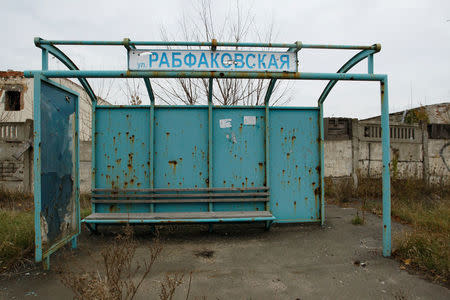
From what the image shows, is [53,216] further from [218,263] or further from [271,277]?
[271,277]

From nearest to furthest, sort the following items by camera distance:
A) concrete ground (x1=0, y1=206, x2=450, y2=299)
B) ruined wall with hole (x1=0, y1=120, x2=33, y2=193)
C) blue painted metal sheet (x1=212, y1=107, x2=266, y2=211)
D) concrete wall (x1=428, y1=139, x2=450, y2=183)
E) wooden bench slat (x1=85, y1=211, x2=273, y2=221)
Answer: concrete ground (x1=0, y1=206, x2=450, y2=299) → wooden bench slat (x1=85, y1=211, x2=273, y2=221) → blue painted metal sheet (x1=212, y1=107, x2=266, y2=211) → ruined wall with hole (x1=0, y1=120, x2=33, y2=193) → concrete wall (x1=428, y1=139, x2=450, y2=183)

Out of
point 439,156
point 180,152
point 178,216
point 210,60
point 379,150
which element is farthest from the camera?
point 439,156

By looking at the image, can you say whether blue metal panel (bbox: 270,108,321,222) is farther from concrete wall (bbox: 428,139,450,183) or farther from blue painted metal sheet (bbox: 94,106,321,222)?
concrete wall (bbox: 428,139,450,183)

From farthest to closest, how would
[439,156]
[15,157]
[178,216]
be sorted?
[439,156] < [15,157] < [178,216]

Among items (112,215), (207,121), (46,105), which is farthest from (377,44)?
(112,215)

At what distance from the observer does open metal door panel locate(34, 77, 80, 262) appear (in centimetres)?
307

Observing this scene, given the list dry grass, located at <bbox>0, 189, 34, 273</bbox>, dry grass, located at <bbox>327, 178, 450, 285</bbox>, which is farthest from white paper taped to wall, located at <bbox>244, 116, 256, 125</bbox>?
dry grass, located at <bbox>0, 189, 34, 273</bbox>

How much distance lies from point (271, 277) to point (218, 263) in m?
0.69

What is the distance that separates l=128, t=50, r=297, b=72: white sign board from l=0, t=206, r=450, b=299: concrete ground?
7.69ft

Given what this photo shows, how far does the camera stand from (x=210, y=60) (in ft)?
11.7

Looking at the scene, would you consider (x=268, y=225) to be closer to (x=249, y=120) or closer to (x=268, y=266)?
(x=268, y=266)

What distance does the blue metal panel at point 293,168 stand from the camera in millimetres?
4965

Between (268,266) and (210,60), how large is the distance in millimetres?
2565

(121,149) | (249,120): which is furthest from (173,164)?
(249,120)
